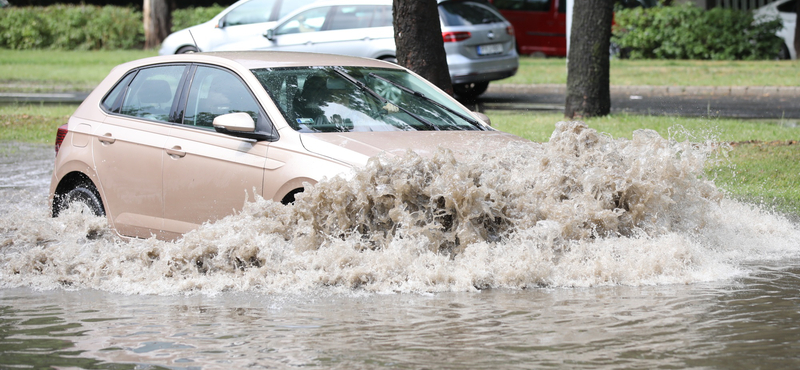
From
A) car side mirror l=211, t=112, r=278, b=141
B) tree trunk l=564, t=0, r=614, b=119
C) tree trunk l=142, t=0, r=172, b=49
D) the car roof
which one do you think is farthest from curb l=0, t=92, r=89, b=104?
car side mirror l=211, t=112, r=278, b=141

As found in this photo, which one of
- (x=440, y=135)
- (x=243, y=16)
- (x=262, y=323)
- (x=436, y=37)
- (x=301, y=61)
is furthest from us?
(x=243, y=16)

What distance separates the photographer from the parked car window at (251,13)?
18.9 meters

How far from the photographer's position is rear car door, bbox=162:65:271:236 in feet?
21.5

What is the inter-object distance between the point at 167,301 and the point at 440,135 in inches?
86.5

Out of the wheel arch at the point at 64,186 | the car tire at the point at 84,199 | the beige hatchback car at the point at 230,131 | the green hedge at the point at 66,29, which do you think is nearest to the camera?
the beige hatchback car at the point at 230,131

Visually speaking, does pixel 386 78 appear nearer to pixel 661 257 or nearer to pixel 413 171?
pixel 413 171

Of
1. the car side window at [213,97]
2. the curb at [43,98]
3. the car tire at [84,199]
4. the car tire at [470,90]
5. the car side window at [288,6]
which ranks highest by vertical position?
the car side window at [288,6]

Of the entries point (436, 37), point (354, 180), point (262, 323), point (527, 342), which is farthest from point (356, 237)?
point (436, 37)

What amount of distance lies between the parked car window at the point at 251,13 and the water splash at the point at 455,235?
12731mm

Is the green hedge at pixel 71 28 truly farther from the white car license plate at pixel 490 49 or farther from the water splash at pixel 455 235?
the water splash at pixel 455 235

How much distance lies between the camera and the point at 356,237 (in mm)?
6066

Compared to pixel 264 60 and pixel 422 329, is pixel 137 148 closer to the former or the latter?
pixel 264 60

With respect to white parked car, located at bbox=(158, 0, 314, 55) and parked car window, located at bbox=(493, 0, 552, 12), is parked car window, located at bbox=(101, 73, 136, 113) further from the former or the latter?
parked car window, located at bbox=(493, 0, 552, 12)

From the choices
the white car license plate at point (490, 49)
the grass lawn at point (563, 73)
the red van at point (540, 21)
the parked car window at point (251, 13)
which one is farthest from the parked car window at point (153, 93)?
the red van at point (540, 21)
